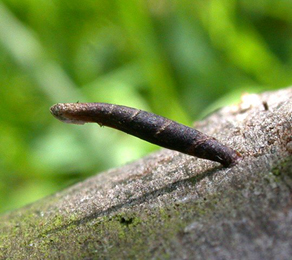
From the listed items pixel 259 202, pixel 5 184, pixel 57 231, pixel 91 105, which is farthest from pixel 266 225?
pixel 5 184

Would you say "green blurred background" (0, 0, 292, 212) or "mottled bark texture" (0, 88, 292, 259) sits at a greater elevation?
"green blurred background" (0, 0, 292, 212)

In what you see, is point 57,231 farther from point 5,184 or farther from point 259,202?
point 5,184

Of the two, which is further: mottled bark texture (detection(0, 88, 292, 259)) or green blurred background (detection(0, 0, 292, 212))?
green blurred background (detection(0, 0, 292, 212))

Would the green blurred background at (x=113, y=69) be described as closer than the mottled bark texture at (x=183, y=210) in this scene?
No

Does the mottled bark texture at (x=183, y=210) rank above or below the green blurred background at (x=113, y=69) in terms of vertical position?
below

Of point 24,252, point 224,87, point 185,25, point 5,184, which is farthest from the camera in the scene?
point 185,25
